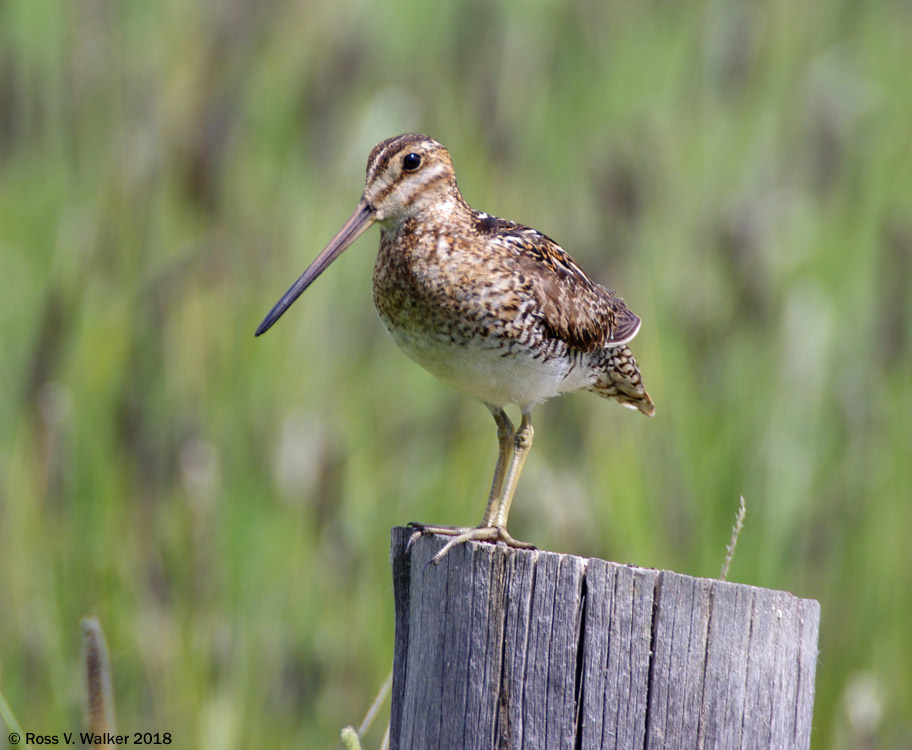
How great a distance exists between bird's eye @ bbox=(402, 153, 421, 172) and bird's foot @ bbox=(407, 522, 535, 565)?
39.2 inches

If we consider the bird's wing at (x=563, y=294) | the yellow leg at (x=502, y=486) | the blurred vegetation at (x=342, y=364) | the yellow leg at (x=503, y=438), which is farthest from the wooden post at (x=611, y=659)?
the blurred vegetation at (x=342, y=364)

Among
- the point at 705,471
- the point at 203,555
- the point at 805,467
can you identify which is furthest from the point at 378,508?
the point at 805,467

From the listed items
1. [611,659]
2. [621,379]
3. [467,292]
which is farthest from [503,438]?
[611,659]

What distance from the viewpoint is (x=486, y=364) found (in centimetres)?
321

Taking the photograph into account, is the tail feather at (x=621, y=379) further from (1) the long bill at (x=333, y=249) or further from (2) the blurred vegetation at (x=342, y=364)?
(1) the long bill at (x=333, y=249)

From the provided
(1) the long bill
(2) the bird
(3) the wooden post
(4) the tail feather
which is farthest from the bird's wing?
(3) the wooden post

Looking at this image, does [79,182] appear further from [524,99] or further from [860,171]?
[860,171]

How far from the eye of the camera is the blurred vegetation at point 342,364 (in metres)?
3.83

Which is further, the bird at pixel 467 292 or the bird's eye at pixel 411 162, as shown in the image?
the bird's eye at pixel 411 162

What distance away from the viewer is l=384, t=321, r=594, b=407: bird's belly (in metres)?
3.19

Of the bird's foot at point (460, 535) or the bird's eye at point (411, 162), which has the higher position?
the bird's eye at point (411, 162)

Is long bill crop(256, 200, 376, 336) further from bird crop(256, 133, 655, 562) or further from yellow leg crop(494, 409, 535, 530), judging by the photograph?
yellow leg crop(494, 409, 535, 530)

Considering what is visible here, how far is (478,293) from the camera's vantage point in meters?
3.19

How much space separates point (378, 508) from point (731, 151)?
2.68 meters
